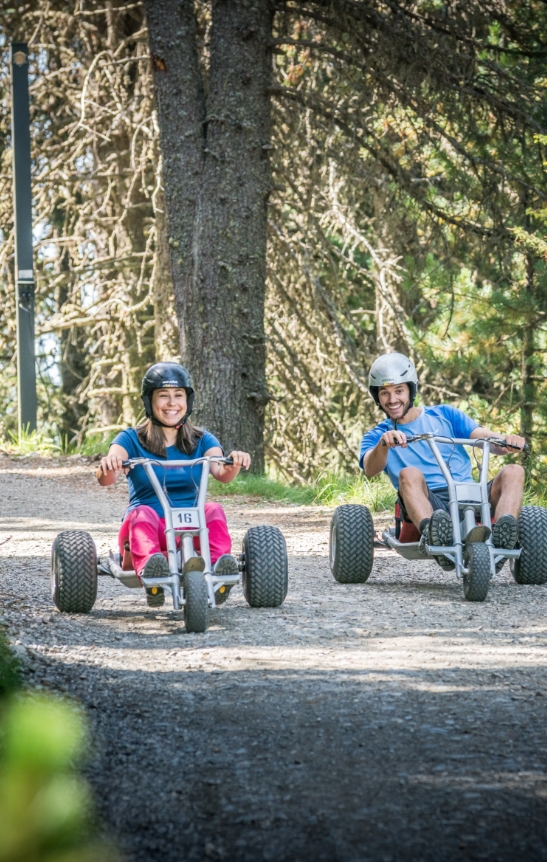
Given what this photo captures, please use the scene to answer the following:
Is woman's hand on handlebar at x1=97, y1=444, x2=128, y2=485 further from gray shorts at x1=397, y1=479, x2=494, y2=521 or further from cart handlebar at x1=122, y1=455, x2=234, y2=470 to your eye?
gray shorts at x1=397, y1=479, x2=494, y2=521

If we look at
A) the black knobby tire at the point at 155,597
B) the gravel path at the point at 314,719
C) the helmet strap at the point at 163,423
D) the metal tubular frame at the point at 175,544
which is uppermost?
the helmet strap at the point at 163,423

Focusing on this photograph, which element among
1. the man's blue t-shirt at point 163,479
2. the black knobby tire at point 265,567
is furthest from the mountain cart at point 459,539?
the man's blue t-shirt at point 163,479

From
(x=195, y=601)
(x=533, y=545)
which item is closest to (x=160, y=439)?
(x=195, y=601)

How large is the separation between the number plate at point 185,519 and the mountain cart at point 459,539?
1.31 meters

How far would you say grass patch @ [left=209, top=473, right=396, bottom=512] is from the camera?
992 centimetres

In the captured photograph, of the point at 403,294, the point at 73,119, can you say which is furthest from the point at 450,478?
the point at 73,119

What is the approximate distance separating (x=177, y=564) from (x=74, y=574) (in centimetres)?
52

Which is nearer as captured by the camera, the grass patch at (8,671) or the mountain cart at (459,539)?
the grass patch at (8,671)

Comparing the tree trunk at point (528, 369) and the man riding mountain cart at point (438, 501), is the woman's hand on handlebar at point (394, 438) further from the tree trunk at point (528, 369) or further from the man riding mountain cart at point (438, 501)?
the tree trunk at point (528, 369)

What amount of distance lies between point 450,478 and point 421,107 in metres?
5.27

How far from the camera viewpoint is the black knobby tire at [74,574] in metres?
5.05

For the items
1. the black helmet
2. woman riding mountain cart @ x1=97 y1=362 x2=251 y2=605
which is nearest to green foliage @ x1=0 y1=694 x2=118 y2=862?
woman riding mountain cart @ x1=97 y1=362 x2=251 y2=605

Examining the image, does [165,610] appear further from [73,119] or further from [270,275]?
[73,119]

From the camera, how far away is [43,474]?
11.6m
